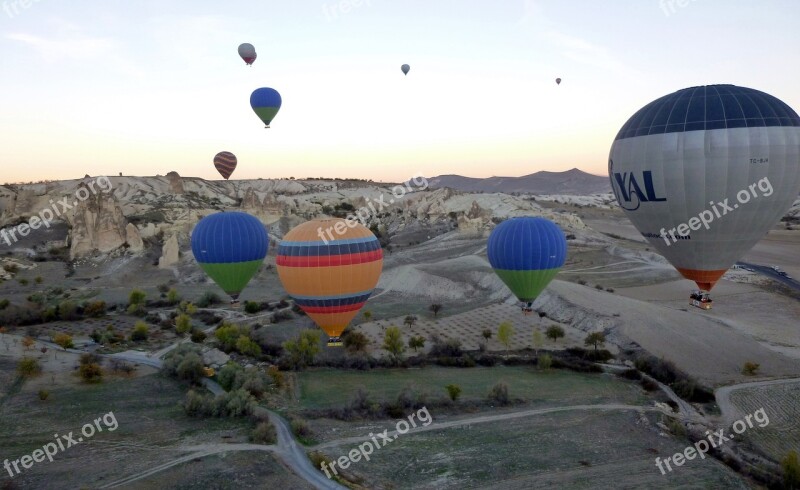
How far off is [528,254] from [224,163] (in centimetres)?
4550

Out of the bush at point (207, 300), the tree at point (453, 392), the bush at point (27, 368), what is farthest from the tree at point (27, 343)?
the tree at point (453, 392)

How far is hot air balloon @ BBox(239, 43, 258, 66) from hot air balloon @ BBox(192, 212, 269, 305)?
19315 millimetres

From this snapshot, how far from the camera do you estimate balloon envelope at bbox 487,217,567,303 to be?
29688mm

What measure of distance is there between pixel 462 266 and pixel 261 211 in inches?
1349

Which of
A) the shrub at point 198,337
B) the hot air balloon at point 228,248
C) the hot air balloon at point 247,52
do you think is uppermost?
the hot air balloon at point 247,52

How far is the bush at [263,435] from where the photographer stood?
1775 centimetres

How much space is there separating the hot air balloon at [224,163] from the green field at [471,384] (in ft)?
144

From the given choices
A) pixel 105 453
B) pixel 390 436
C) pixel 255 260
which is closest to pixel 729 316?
pixel 390 436

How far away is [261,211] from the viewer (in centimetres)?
7256

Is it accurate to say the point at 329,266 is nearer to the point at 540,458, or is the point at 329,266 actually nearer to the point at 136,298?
the point at 540,458

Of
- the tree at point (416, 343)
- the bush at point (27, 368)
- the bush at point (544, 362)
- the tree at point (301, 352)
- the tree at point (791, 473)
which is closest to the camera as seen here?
the tree at point (791, 473)

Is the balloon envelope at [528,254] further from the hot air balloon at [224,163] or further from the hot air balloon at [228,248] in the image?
the hot air balloon at [224,163]

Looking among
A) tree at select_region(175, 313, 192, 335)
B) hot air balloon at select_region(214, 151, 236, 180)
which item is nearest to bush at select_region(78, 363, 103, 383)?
tree at select_region(175, 313, 192, 335)

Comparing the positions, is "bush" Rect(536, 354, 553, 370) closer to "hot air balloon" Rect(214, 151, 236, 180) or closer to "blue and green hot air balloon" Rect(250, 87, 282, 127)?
"blue and green hot air balloon" Rect(250, 87, 282, 127)
